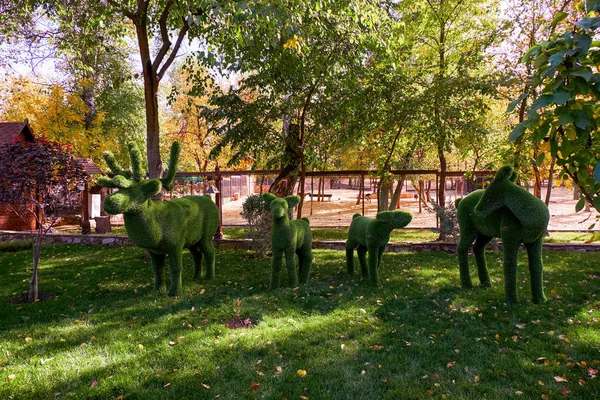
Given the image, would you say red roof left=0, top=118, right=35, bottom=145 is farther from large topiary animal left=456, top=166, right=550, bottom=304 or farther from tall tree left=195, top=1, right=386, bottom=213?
large topiary animal left=456, top=166, right=550, bottom=304

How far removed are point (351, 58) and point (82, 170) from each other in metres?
5.98

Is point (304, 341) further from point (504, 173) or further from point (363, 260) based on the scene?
point (504, 173)

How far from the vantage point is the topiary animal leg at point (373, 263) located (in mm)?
6270

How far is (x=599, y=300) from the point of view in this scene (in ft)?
18.4

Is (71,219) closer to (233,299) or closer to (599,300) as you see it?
(233,299)

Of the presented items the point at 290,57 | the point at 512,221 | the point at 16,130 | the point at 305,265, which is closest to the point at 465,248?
the point at 512,221

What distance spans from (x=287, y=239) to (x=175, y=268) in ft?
6.27

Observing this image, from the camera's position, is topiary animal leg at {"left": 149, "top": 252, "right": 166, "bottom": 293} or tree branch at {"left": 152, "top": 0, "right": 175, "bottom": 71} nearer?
topiary animal leg at {"left": 149, "top": 252, "right": 166, "bottom": 293}

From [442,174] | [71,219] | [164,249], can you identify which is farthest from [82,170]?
[71,219]

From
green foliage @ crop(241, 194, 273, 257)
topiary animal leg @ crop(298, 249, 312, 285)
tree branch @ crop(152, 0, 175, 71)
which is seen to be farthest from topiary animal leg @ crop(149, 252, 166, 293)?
tree branch @ crop(152, 0, 175, 71)

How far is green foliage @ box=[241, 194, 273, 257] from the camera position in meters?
9.09

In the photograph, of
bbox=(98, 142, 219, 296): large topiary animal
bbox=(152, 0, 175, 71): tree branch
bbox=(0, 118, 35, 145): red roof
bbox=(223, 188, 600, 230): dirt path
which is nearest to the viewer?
bbox=(98, 142, 219, 296): large topiary animal

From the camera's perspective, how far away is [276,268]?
6148 mm

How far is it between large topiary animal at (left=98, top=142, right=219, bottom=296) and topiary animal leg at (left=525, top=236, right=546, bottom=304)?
212 inches
